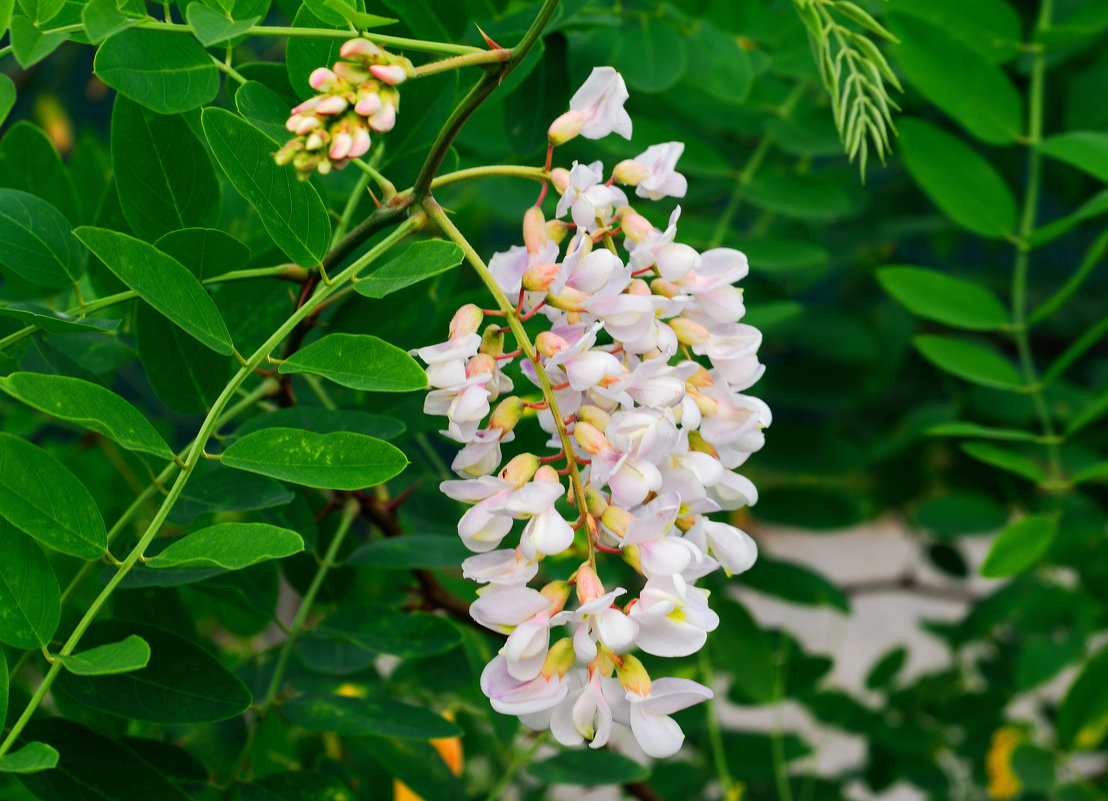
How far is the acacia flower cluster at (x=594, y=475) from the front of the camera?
1.17 ft

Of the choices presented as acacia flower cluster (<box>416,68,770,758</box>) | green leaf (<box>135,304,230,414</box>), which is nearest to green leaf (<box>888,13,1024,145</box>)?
acacia flower cluster (<box>416,68,770,758</box>)

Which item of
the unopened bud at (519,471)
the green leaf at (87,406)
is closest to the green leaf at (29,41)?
the green leaf at (87,406)

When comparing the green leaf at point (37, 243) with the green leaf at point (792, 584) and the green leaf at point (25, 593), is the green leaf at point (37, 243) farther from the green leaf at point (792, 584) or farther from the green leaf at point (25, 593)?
the green leaf at point (792, 584)

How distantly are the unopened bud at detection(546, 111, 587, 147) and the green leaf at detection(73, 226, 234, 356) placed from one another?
150 mm

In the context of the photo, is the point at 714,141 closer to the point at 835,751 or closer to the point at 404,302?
the point at 404,302

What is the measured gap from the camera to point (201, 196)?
0.47 m

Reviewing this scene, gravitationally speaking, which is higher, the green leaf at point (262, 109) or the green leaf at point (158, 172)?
the green leaf at point (262, 109)

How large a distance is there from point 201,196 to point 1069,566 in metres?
0.84

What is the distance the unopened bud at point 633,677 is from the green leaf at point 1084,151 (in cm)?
50

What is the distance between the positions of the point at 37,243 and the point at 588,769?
0.43 meters

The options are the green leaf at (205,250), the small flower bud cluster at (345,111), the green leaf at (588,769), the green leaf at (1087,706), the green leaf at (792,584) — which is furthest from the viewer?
the green leaf at (792,584)

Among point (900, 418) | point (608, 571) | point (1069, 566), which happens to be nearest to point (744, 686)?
point (608, 571)

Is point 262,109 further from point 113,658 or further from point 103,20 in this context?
point 113,658

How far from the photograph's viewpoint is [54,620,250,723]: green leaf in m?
0.43
